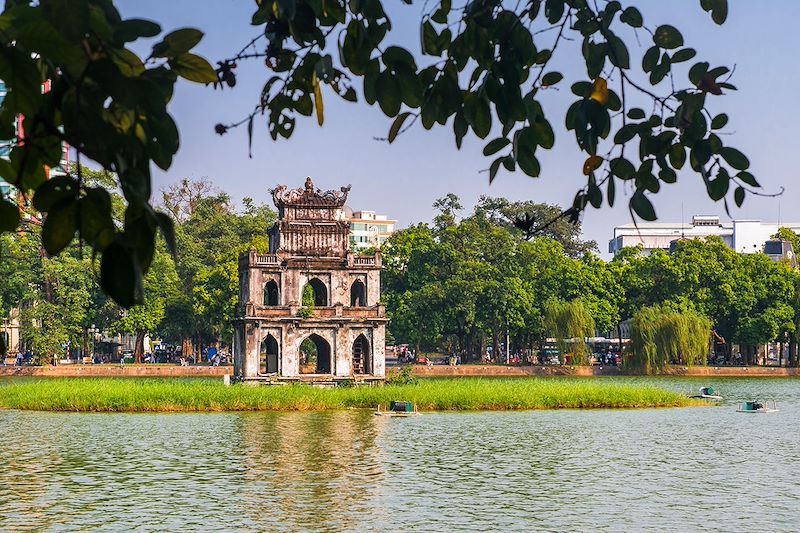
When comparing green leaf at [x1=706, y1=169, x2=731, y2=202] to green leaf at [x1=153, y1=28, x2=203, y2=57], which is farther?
green leaf at [x1=706, y1=169, x2=731, y2=202]

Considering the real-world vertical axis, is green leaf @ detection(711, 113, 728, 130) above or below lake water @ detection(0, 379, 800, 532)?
above

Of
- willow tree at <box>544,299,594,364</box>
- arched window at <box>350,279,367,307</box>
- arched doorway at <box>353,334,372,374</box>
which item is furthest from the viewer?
willow tree at <box>544,299,594,364</box>

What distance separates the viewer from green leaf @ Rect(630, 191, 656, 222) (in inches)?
196

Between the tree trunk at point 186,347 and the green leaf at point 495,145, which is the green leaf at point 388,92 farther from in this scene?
the tree trunk at point 186,347

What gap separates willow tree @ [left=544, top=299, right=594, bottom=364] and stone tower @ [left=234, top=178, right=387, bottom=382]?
728 inches

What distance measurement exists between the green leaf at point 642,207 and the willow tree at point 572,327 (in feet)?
212

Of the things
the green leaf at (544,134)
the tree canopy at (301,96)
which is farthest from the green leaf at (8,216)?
the green leaf at (544,134)

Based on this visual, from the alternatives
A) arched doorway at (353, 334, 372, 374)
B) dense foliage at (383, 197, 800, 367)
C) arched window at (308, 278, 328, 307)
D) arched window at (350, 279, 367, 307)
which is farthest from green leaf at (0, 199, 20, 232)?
dense foliage at (383, 197, 800, 367)

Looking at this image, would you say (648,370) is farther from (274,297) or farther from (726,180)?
(726,180)

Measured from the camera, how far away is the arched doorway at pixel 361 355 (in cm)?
5428

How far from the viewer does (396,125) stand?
5.16 metres

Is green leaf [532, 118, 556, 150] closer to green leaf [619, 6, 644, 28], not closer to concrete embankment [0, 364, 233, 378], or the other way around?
green leaf [619, 6, 644, 28]

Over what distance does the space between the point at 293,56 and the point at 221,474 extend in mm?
21259

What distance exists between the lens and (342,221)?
5359 cm
